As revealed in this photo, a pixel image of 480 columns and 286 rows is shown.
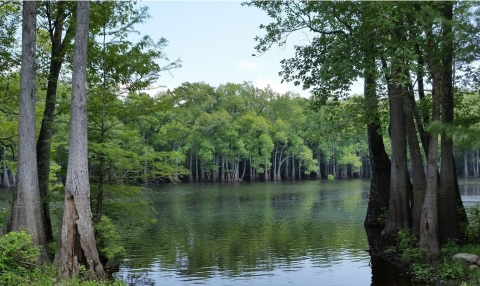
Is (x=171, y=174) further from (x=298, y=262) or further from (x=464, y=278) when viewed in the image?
(x=464, y=278)

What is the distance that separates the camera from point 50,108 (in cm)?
1405

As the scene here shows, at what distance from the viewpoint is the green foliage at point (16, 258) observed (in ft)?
27.3

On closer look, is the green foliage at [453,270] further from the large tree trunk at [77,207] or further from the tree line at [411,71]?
the large tree trunk at [77,207]

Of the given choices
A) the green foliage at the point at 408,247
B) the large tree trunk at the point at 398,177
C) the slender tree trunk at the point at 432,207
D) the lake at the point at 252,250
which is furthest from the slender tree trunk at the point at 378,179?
the slender tree trunk at the point at 432,207

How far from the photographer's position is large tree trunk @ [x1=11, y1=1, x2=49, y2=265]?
1020 cm

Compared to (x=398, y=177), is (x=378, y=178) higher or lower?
lower

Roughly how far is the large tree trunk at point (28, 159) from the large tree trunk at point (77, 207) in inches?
28.4

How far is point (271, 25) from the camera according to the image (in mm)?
16828

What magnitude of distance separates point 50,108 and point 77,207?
5134mm

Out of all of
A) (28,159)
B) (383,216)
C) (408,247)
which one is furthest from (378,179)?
(28,159)

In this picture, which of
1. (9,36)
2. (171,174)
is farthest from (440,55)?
(9,36)

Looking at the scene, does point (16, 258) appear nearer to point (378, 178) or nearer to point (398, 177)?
point (398, 177)

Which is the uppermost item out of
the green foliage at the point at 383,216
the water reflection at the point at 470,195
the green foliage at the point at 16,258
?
the green foliage at the point at 16,258

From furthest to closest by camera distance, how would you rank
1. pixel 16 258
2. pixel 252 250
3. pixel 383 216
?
pixel 383 216
pixel 252 250
pixel 16 258
